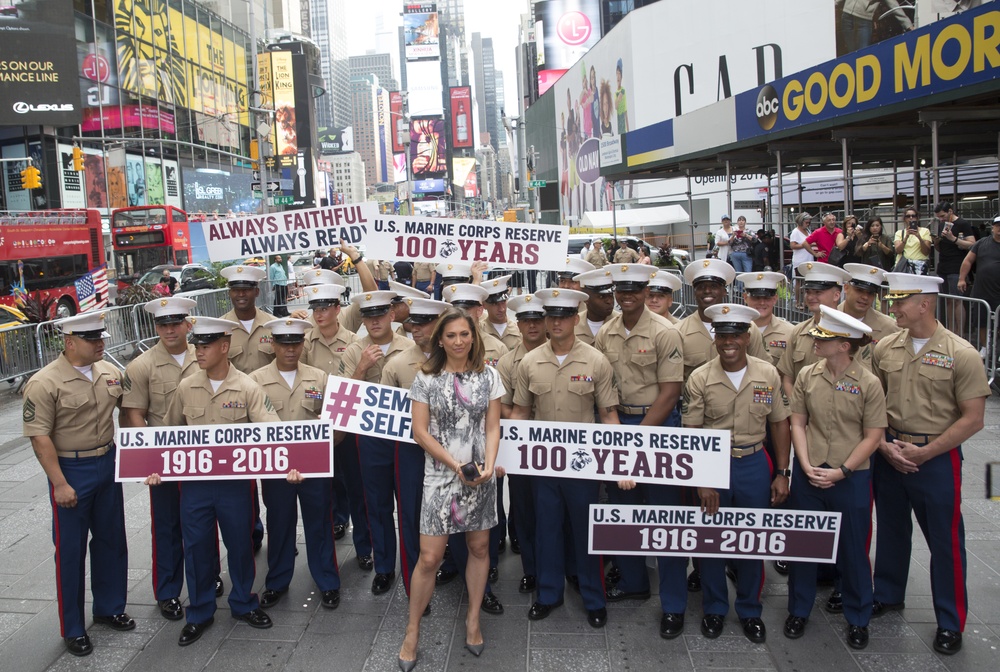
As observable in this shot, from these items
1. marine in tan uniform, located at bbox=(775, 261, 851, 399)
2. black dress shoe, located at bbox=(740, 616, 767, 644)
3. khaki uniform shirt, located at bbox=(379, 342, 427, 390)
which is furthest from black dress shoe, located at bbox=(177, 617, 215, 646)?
marine in tan uniform, located at bbox=(775, 261, 851, 399)

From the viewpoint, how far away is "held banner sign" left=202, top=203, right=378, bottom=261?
7.87 metres

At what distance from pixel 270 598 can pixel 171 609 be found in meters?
0.61

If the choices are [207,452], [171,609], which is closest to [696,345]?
[207,452]

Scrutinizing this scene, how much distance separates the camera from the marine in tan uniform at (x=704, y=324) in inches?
235

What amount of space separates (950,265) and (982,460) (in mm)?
4765

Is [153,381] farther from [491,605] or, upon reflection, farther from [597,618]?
[597,618]

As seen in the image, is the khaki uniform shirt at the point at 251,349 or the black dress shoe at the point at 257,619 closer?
the black dress shoe at the point at 257,619

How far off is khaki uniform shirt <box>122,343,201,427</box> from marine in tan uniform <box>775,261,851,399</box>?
Result: 3.91m

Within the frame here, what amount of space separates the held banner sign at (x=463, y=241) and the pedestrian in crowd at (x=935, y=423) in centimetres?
319

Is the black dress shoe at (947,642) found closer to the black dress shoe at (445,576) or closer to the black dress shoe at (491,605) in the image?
the black dress shoe at (491,605)

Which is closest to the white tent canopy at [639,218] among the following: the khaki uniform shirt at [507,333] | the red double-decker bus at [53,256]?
the red double-decker bus at [53,256]

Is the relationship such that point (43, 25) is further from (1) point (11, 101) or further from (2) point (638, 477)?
(2) point (638, 477)

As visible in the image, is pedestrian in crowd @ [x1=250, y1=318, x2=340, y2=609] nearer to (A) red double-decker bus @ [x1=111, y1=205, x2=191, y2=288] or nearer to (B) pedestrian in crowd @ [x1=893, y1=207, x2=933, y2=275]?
(B) pedestrian in crowd @ [x1=893, y1=207, x2=933, y2=275]

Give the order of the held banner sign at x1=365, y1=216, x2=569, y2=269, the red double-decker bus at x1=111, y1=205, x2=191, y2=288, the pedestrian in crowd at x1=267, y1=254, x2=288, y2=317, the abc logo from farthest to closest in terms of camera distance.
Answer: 1. the red double-decker bus at x1=111, y1=205, x2=191, y2=288
2. the pedestrian in crowd at x1=267, y1=254, x2=288, y2=317
3. the abc logo
4. the held banner sign at x1=365, y1=216, x2=569, y2=269
